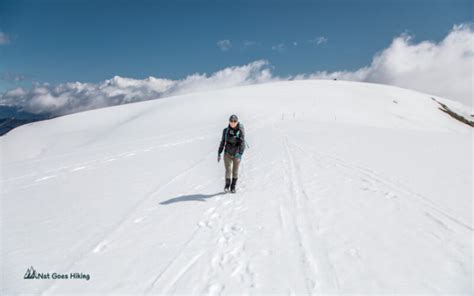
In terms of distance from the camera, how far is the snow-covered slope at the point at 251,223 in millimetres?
4105

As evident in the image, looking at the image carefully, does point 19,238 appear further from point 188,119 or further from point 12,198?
point 188,119

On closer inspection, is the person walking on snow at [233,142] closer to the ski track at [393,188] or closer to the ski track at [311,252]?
the ski track at [311,252]

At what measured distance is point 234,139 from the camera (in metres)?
8.02

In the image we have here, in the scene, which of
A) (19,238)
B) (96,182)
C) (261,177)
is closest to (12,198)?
(96,182)

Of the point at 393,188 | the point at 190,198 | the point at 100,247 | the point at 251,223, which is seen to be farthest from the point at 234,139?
the point at 393,188

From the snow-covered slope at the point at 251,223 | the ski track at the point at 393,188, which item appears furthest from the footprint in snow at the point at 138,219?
the ski track at the point at 393,188

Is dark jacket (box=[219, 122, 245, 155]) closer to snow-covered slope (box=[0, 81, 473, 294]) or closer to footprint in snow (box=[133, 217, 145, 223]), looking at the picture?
snow-covered slope (box=[0, 81, 473, 294])

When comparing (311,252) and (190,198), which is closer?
(311,252)

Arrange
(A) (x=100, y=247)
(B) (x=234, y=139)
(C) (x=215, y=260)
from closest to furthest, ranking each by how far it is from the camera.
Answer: (C) (x=215, y=260) → (A) (x=100, y=247) → (B) (x=234, y=139)

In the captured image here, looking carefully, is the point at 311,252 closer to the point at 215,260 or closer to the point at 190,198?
the point at 215,260

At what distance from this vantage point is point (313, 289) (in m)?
3.78

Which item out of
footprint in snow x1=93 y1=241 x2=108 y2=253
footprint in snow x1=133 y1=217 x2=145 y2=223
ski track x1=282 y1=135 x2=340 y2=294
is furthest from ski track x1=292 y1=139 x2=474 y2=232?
footprint in snow x1=93 y1=241 x2=108 y2=253

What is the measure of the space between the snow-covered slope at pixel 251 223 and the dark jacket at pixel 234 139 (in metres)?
1.45

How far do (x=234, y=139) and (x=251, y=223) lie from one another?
9.45 ft
